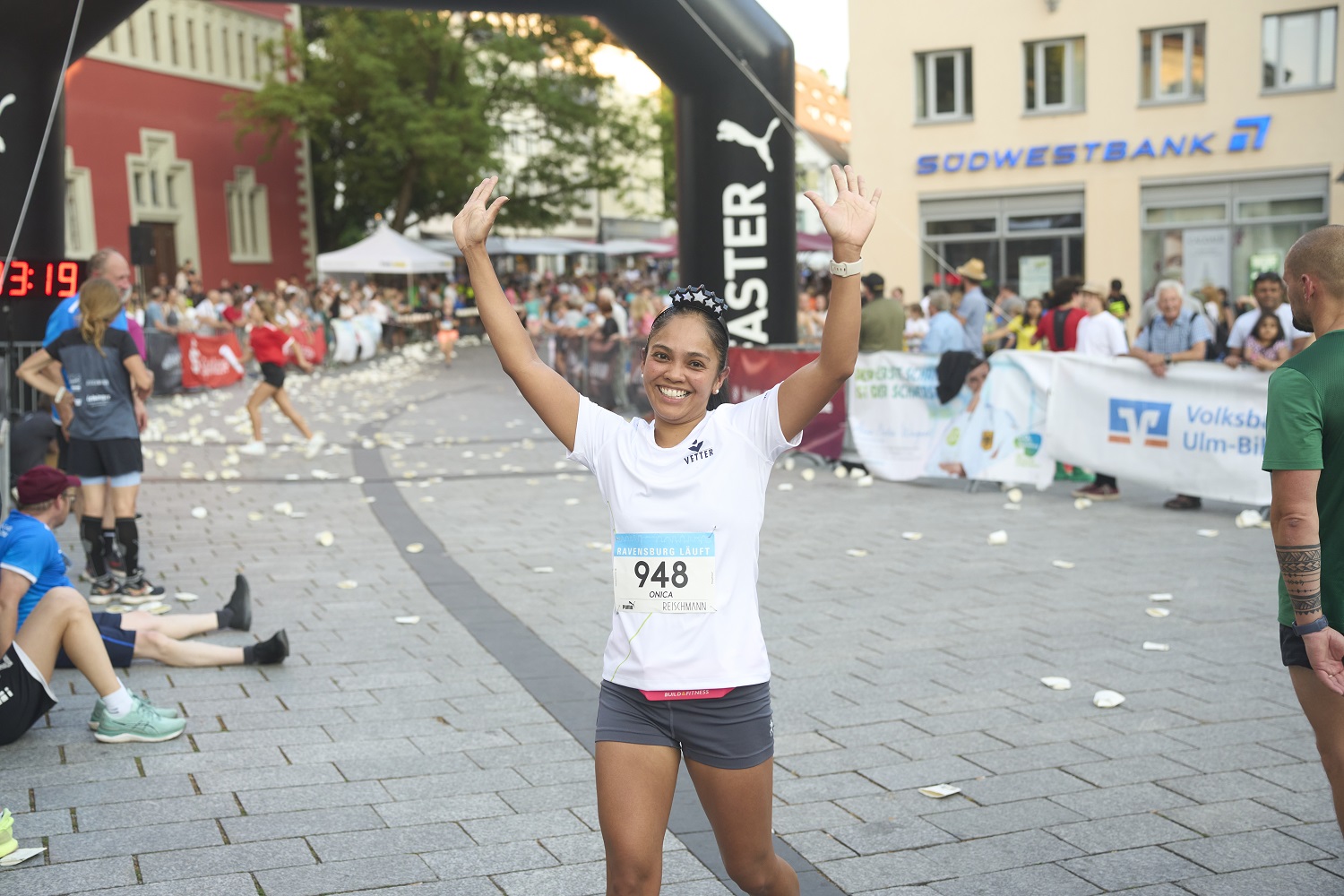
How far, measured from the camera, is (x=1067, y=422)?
11.6 metres

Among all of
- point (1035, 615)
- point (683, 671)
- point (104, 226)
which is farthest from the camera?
point (104, 226)

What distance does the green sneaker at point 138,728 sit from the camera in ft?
17.5

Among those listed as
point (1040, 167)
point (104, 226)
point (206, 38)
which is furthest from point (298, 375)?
point (206, 38)

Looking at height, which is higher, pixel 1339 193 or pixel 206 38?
pixel 206 38

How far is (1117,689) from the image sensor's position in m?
5.95

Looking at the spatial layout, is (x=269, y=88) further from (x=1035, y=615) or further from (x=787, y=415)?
(x=787, y=415)

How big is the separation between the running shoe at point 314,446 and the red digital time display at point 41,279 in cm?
508

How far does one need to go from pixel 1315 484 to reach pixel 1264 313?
7.94 meters

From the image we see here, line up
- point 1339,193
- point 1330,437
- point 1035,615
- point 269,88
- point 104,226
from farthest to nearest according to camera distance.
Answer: point 269,88 → point 104,226 → point 1339,193 → point 1035,615 → point 1330,437

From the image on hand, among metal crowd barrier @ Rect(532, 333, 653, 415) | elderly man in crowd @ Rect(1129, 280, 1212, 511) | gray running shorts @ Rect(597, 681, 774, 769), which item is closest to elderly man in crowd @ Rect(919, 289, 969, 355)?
elderly man in crowd @ Rect(1129, 280, 1212, 511)

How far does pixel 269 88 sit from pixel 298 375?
1696 cm

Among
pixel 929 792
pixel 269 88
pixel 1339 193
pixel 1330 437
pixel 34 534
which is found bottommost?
pixel 929 792

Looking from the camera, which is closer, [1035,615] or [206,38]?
[1035,615]

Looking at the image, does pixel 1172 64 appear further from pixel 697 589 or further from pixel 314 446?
pixel 697 589
